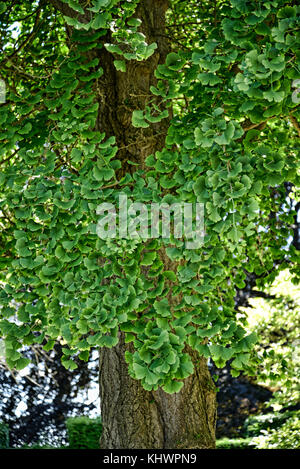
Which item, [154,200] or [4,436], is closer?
[154,200]

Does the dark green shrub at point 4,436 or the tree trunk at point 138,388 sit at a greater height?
the tree trunk at point 138,388

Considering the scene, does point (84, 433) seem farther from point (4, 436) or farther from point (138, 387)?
point (138, 387)

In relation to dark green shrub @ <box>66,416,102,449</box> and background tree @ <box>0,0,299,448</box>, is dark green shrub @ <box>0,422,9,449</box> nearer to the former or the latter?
dark green shrub @ <box>66,416,102,449</box>

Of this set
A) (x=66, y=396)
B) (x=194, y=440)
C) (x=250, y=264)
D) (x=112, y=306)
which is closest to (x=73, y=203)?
(x=112, y=306)

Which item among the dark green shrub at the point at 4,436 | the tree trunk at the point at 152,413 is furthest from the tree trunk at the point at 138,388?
the dark green shrub at the point at 4,436

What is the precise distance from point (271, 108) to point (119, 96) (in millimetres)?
1246

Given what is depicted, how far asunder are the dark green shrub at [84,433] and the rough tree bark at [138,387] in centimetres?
604

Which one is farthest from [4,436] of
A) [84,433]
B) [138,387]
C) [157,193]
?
[157,193]

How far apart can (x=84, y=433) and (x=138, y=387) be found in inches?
250

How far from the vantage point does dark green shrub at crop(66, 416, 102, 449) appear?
8891mm

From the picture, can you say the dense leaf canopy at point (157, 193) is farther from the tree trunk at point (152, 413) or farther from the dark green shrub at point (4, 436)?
the dark green shrub at point (4, 436)

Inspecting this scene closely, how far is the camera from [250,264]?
413cm

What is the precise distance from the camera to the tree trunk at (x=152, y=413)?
307 centimetres

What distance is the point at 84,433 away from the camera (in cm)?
891
